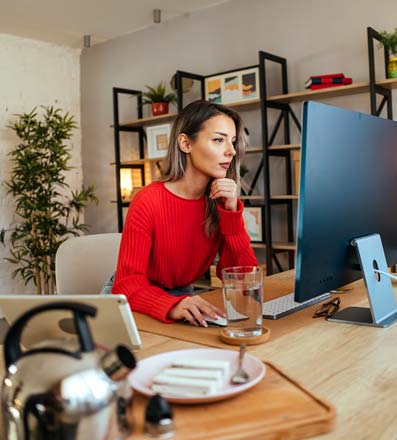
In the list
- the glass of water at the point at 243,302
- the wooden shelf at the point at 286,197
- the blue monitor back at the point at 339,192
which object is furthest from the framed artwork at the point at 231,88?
the glass of water at the point at 243,302

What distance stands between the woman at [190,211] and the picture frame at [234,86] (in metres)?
1.99

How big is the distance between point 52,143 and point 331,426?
4156 millimetres

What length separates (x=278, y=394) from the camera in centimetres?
73

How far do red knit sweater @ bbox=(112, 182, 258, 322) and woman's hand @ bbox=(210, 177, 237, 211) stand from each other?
0.03 meters

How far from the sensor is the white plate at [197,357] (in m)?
0.70

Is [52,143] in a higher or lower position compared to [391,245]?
higher

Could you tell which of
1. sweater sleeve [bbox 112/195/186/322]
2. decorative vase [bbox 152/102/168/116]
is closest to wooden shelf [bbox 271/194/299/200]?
decorative vase [bbox 152/102/168/116]

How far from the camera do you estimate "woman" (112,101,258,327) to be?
1622mm

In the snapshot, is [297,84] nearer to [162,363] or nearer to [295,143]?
[295,143]

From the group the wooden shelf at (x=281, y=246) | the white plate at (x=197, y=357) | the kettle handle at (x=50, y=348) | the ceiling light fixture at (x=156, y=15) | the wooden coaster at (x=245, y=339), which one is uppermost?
the ceiling light fixture at (x=156, y=15)

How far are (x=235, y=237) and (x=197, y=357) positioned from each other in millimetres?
907

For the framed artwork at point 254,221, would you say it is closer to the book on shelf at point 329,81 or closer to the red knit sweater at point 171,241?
the book on shelf at point 329,81

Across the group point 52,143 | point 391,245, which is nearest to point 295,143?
point 52,143

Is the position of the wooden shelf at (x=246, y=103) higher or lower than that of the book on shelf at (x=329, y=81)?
lower
